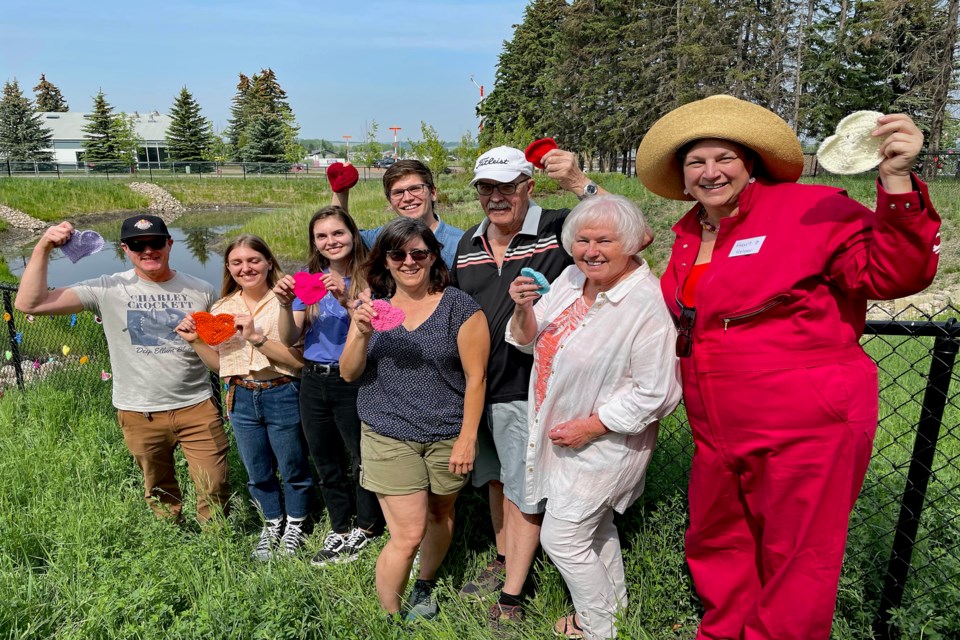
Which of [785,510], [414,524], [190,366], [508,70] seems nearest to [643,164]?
[785,510]

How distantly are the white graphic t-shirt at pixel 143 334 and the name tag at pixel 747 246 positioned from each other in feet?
8.69

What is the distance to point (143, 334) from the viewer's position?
3.19 meters

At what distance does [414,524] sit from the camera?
260 cm

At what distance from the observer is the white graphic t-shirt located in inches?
125

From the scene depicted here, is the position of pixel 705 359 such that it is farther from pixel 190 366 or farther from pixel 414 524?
pixel 190 366

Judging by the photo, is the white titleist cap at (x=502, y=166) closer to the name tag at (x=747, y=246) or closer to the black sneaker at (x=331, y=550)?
the name tag at (x=747, y=246)

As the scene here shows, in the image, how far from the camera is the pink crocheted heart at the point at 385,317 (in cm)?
250

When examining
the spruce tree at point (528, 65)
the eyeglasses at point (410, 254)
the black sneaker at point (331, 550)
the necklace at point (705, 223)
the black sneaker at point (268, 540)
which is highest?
the spruce tree at point (528, 65)

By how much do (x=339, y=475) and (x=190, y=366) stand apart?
0.98 metres

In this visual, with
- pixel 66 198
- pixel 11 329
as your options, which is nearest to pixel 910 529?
pixel 11 329

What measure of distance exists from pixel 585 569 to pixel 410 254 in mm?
1425

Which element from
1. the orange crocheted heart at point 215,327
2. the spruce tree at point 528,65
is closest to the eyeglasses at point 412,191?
the orange crocheted heart at point 215,327

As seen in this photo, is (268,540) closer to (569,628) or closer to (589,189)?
(569,628)

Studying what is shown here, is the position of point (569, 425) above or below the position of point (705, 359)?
below
